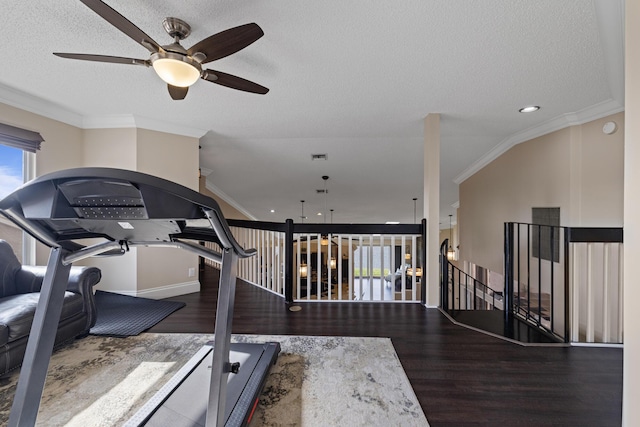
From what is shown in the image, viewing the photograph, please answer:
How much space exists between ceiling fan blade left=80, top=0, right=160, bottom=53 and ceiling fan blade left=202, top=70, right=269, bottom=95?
13.6 inches

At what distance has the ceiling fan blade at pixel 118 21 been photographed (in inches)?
52.5

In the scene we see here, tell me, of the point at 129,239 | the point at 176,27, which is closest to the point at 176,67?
the point at 176,27

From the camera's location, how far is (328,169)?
5820mm

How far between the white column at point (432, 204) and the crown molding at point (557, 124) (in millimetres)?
1730

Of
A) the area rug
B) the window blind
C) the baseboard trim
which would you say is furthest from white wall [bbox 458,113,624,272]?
the window blind

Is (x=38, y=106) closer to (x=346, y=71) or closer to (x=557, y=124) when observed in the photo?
(x=346, y=71)

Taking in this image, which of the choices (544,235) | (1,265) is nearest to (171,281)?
(1,265)

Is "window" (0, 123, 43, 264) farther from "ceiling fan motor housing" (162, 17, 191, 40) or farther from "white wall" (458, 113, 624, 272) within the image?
"white wall" (458, 113, 624, 272)

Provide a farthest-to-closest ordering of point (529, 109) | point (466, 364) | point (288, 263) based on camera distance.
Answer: point (288, 263)
point (529, 109)
point (466, 364)

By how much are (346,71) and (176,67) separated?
140 cm

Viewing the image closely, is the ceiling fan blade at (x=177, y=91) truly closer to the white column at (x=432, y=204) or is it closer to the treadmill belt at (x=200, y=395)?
the treadmill belt at (x=200, y=395)

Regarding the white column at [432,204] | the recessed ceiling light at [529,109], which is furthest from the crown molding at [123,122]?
the recessed ceiling light at [529,109]

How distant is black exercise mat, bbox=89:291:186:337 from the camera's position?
247 centimetres

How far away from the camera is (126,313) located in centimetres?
285
